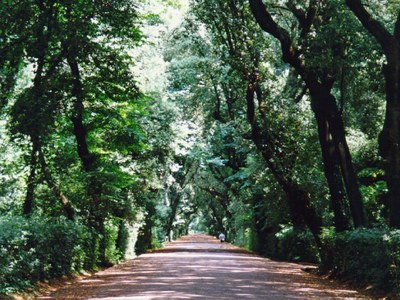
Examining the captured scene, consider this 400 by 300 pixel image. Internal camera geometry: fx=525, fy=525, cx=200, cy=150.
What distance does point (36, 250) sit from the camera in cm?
1272

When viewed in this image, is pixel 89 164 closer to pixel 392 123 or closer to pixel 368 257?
pixel 368 257

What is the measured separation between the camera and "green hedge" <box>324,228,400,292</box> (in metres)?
11.0

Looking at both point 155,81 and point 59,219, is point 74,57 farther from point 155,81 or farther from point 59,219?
point 155,81

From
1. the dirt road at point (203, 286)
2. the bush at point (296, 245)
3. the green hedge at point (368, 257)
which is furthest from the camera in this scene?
the bush at point (296, 245)

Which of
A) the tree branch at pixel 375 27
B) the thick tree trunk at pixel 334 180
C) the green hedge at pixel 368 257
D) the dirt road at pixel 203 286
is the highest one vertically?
the tree branch at pixel 375 27

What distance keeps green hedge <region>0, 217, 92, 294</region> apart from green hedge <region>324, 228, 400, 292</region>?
783 cm

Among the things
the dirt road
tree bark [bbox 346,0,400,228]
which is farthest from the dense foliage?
the dirt road

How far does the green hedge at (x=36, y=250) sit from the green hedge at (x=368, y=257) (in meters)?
7.83

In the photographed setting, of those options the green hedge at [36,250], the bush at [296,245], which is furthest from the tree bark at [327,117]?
the green hedge at [36,250]

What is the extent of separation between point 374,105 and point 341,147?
22.9 feet

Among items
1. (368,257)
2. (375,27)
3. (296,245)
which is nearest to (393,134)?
(375,27)

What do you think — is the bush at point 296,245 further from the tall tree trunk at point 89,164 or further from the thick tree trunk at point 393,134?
the thick tree trunk at point 393,134

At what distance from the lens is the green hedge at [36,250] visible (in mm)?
10719

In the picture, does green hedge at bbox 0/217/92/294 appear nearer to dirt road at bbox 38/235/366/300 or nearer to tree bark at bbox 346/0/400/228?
dirt road at bbox 38/235/366/300
